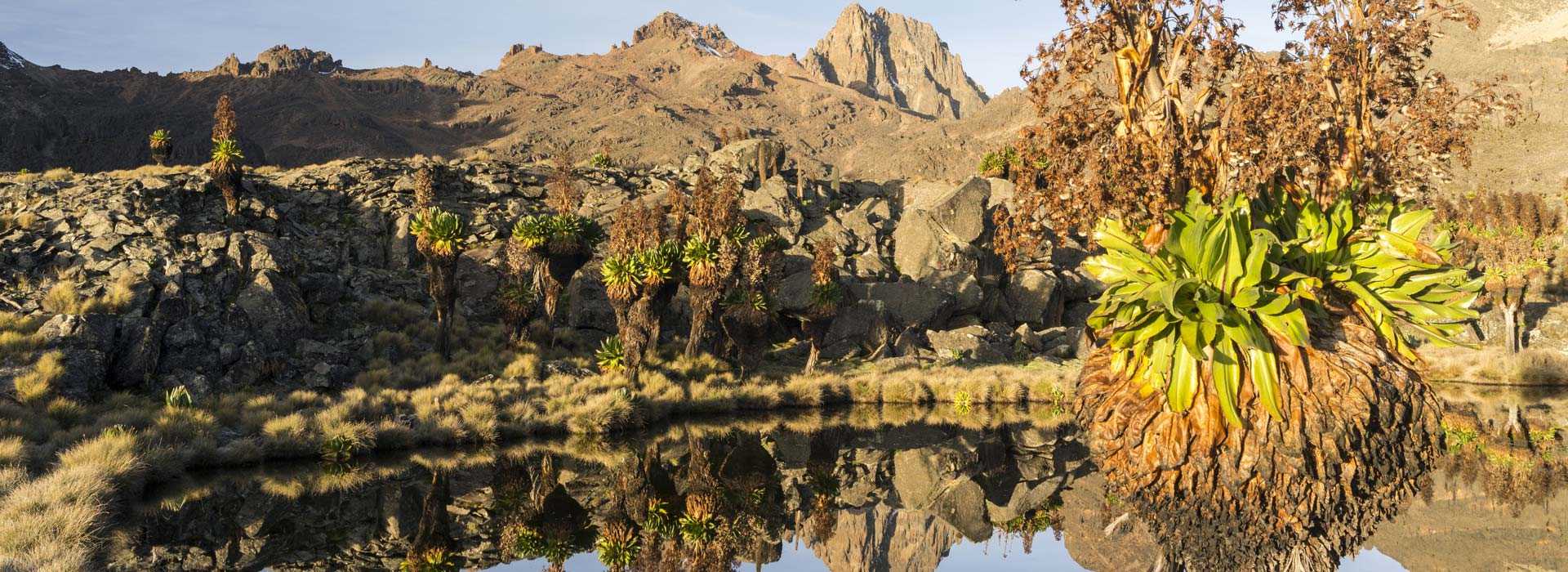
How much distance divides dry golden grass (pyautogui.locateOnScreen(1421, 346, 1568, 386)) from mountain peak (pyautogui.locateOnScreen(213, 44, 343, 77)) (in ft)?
555

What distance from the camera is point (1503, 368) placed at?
34656mm

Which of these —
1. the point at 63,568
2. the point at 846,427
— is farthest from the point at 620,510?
the point at 846,427

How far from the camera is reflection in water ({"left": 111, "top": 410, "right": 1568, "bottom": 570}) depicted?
11023 mm

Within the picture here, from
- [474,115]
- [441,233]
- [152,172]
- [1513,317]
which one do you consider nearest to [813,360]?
[441,233]

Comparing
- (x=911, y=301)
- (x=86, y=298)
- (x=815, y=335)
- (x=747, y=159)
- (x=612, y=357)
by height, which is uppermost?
(x=747, y=159)

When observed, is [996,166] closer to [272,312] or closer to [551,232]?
[551,232]

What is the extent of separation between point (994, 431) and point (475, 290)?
84.5 ft

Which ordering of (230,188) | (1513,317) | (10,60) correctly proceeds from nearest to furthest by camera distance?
(230,188)
(1513,317)
(10,60)

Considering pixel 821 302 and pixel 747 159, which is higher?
pixel 747 159

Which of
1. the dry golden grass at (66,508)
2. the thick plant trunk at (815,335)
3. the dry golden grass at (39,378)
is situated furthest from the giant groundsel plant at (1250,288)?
the dry golden grass at (39,378)

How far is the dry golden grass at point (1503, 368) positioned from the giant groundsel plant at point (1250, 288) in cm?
2901

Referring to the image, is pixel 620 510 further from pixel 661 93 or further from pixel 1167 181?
pixel 661 93

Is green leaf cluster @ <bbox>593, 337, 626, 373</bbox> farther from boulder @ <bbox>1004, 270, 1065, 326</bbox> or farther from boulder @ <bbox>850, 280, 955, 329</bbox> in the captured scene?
boulder @ <bbox>1004, 270, 1065, 326</bbox>

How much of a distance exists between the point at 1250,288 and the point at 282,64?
186 metres
